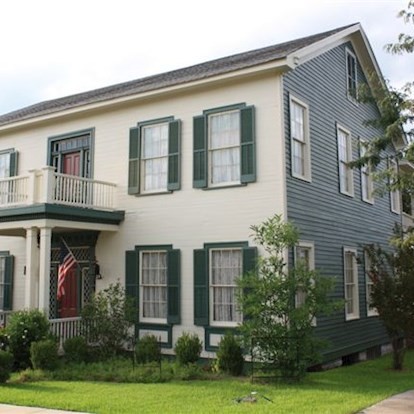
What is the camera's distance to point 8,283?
57.3 feet

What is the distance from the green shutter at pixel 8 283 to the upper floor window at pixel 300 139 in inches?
373

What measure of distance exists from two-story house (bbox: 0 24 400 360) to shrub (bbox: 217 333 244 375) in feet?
3.58

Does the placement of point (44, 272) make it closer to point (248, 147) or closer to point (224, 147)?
point (224, 147)

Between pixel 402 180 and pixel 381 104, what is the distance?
189cm

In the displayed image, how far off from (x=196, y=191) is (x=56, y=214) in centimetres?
347

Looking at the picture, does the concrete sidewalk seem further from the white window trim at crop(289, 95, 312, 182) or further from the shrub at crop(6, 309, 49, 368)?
the white window trim at crop(289, 95, 312, 182)

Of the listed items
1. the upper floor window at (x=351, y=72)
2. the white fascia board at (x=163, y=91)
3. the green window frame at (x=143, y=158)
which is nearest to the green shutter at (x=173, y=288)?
the green window frame at (x=143, y=158)

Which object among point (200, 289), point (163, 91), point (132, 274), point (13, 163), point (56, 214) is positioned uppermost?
point (163, 91)

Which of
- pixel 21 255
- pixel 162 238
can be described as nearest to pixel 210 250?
pixel 162 238

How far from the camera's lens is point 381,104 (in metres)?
13.0

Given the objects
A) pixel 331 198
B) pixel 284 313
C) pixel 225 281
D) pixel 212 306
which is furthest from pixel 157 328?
pixel 331 198

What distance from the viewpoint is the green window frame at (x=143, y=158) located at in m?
14.5

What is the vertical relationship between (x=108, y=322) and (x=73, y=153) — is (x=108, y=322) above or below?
below

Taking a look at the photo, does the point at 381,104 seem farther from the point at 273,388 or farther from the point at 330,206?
the point at 273,388
